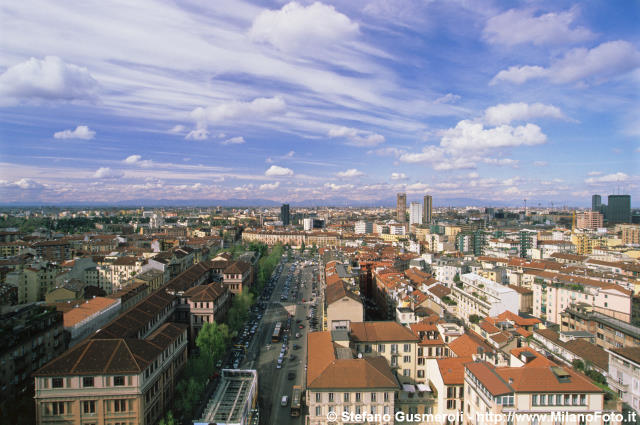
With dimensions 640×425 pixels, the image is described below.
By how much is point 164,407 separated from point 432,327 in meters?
14.9

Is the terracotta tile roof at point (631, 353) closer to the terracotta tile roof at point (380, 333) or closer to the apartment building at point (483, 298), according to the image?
the terracotta tile roof at point (380, 333)

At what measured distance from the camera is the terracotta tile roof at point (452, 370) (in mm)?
16611

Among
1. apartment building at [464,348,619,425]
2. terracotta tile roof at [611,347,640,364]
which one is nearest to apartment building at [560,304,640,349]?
terracotta tile roof at [611,347,640,364]

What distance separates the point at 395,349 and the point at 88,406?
14517 millimetres

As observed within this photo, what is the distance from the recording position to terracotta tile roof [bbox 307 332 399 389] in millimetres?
15602

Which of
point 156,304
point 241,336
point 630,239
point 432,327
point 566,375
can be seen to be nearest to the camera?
point 566,375

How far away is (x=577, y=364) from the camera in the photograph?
1969cm

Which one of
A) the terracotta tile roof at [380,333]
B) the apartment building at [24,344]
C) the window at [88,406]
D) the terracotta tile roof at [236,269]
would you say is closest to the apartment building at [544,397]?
the terracotta tile roof at [380,333]

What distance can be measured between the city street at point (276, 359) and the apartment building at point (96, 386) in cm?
615

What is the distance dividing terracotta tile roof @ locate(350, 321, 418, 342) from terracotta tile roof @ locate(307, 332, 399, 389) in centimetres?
313

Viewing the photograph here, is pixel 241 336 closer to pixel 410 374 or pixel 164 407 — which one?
pixel 164 407

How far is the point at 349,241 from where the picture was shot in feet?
283

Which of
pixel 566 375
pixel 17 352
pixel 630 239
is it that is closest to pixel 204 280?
pixel 17 352

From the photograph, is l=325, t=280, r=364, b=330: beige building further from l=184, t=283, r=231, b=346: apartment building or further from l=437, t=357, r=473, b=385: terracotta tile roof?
l=184, t=283, r=231, b=346: apartment building
